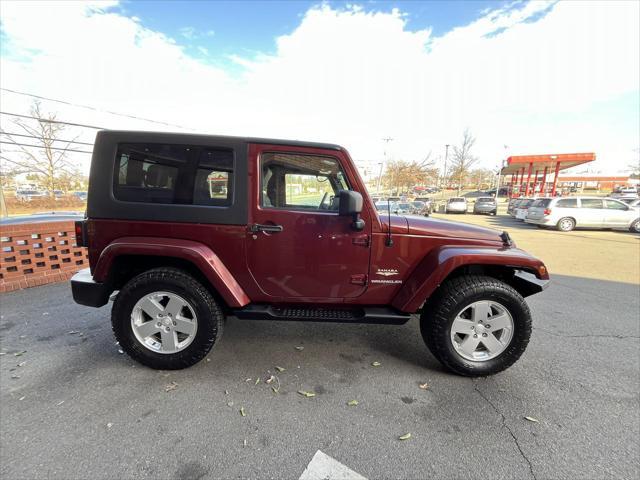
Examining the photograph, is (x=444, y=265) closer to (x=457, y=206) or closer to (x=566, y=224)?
(x=566, y=224)

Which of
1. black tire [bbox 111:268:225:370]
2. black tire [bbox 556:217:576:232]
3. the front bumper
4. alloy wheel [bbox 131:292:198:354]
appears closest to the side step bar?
black tire [bbox 111:268:225:370]

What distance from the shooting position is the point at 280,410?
2094mm

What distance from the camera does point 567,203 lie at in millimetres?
12828

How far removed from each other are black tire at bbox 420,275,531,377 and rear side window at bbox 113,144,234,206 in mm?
2015

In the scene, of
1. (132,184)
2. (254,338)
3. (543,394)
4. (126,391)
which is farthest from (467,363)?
(132,184)

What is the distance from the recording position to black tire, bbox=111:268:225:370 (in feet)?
7.91

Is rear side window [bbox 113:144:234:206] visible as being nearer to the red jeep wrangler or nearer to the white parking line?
the red jeep wrangler

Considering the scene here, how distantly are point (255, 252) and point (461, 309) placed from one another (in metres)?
1.81

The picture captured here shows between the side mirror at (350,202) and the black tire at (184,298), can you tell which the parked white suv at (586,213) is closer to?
the side mirror at (350,202)

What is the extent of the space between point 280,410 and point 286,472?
0.46m

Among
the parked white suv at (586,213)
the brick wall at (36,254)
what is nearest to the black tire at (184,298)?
the brick wall at (36,254)

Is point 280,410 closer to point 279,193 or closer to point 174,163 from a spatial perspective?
point 279,193

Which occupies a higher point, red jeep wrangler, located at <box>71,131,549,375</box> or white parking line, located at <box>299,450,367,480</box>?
red jeep wrangler, located at <box>71,131,549,375</box>

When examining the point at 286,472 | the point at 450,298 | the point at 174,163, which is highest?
the point at 174,163
